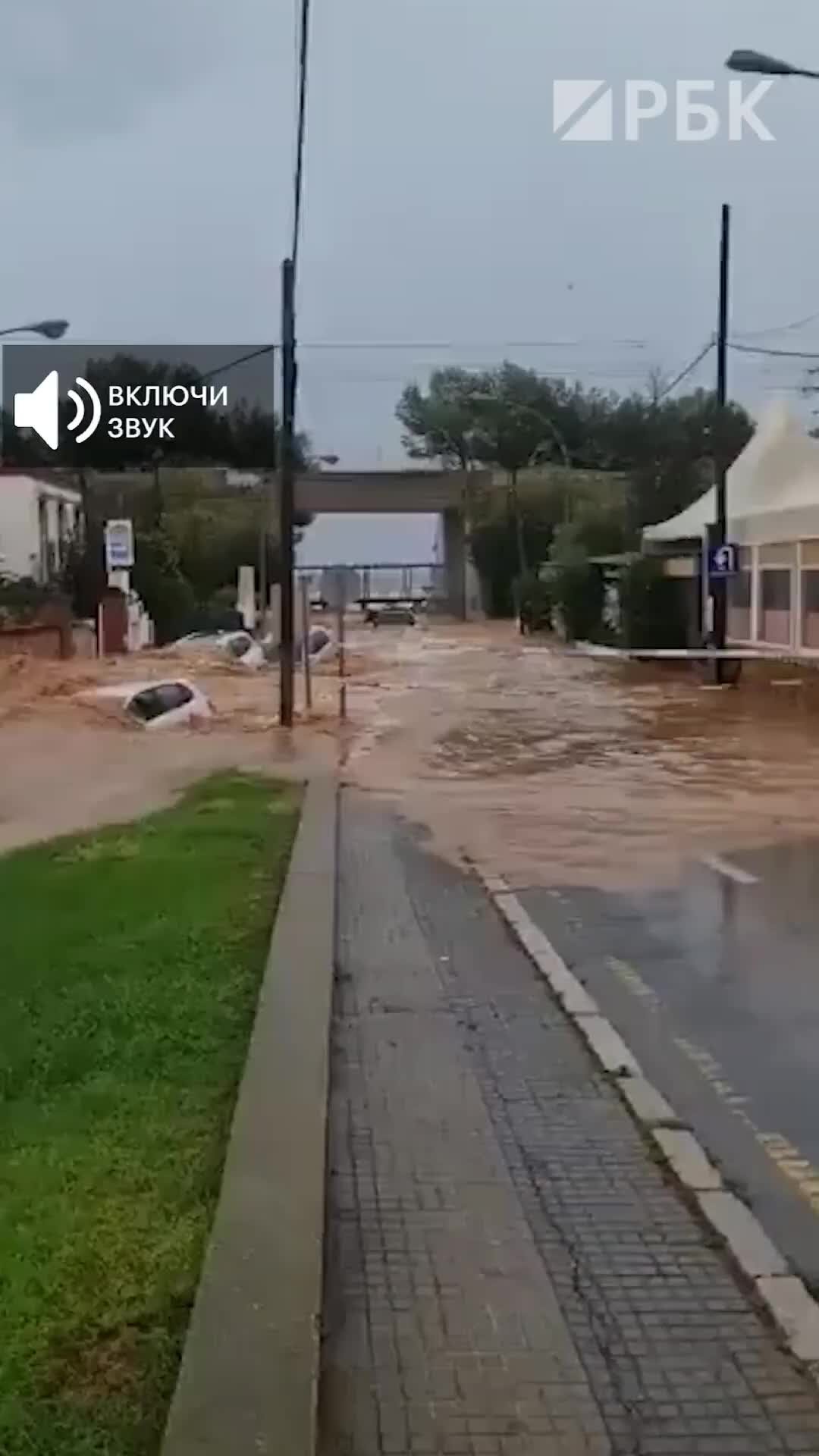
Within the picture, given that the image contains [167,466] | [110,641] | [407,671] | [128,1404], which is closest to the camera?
[128,1404]

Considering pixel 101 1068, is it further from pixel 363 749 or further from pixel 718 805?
pixel 363 749

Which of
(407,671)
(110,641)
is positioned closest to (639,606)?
(407,671)

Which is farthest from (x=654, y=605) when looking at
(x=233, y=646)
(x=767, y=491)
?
(x=233, y=646)

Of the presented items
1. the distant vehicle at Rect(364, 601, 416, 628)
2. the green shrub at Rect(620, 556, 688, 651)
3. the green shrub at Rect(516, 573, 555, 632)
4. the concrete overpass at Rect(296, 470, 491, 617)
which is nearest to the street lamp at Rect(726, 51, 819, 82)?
the green shrub at Rect(620, 556, 688, 651)

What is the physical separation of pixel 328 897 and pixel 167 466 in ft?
211

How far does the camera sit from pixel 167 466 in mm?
72875

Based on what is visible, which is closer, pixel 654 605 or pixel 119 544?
pixel 119 544

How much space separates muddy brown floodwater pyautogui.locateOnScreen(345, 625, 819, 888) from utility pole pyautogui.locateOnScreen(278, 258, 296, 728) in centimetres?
136

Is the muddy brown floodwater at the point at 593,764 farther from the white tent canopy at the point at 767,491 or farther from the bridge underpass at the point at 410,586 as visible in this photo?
the bridge underpass at the point at 410,586

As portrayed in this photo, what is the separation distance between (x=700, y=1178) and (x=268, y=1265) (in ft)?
5.55

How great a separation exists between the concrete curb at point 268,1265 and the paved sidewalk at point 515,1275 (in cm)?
12

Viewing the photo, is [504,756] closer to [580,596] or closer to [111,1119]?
[111,1119]

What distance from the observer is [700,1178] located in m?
5.69

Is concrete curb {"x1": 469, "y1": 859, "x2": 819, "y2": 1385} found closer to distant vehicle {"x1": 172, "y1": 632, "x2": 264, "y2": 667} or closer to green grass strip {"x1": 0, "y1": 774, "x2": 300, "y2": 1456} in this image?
green grass strip {"x1": 0, "y1": 774, "x2": 300, "y2": 1456}
